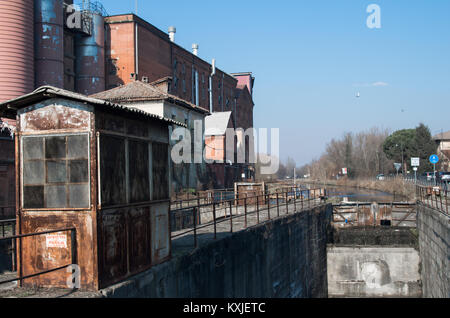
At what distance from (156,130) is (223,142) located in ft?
118

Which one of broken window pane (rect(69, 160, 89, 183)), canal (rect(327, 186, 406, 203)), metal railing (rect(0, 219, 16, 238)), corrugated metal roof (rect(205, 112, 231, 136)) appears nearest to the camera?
broken window pane (rect(69, 160, 89, 183))

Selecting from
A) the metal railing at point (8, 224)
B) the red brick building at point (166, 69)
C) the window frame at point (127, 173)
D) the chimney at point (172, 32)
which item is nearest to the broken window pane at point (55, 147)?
the window frame at point (127, 173)

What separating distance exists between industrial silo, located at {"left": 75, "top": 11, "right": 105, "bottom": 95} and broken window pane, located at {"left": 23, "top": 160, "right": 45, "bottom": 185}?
2889 centimetres

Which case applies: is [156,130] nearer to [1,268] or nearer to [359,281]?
[1,268]

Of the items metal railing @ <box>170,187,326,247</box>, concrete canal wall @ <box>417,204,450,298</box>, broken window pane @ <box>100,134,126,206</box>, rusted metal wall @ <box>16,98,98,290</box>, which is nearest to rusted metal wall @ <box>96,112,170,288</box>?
broken window pane @ <box>100,134,126,206</box>

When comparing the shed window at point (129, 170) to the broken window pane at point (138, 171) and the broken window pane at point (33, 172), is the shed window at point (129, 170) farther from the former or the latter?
the broken window pane at point (33, 172)

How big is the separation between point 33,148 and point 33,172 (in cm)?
37

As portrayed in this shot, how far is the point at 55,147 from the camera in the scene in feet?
23.0

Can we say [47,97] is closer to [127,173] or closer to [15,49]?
[127,173]

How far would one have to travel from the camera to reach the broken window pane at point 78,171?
22.2 ft

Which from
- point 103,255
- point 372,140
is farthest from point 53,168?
point 372,140

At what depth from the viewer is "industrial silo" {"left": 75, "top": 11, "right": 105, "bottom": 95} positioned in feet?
115

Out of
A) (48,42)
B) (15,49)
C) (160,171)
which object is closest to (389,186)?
(48,42)

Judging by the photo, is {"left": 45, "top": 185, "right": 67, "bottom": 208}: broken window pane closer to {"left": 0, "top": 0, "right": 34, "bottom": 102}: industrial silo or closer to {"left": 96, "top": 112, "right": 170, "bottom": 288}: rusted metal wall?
{"left": 96, "top": 112, "right": 170, "bottom": 288}: rusted metal wall
